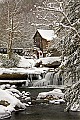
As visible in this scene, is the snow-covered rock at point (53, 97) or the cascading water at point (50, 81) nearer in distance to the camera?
the snow-covered rock at point (53, 97)

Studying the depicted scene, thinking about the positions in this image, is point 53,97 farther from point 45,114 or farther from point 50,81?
point 50,81

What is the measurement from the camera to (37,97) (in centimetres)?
2402

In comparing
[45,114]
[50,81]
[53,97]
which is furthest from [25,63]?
[45,114]

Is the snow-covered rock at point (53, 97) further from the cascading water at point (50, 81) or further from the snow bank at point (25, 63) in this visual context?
the snow bank at point (25, 63)

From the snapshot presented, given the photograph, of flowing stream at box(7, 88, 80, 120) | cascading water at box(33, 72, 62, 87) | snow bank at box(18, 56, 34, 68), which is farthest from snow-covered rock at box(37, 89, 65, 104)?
snow bank at box(18, 56, 34, 68)

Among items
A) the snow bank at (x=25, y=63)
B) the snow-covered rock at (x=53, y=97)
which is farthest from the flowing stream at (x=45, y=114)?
the snow bank at (x=25, y=63)

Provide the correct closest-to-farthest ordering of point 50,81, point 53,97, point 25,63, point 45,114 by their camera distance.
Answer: point 45,114 → point 53,97 → point 50,81 → point 25,63

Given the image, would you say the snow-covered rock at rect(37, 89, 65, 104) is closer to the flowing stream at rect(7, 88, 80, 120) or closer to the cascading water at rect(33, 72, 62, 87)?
the flowing stream at rect(7, 88, 80, 120)

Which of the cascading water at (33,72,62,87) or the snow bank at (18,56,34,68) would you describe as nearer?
the cascading water at (33,72,62,87)

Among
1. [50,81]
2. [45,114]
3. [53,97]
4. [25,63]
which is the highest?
[25,63]

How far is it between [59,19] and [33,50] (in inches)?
1685

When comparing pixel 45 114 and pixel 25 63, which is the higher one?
pixel 25 63

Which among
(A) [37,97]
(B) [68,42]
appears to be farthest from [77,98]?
(A) [37,97]

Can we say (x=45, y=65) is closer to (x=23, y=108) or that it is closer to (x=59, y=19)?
(x=23, y=108)
